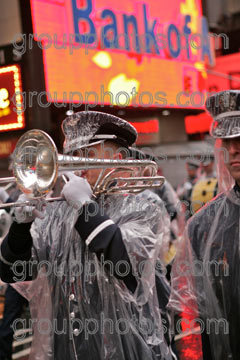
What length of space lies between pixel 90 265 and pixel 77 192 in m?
0.33

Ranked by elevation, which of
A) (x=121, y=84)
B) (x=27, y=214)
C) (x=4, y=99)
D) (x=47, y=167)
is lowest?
(x=27, y=214)

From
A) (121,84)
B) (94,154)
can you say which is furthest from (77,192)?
(121,84)

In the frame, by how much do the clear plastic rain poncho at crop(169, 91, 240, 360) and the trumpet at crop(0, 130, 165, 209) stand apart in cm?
41

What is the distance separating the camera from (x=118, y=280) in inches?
85.7

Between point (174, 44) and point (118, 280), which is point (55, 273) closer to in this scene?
point (118, 280)

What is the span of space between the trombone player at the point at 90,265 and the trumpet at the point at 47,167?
66 mm

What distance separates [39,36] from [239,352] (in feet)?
22.6

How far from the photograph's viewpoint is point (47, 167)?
2.13 meters

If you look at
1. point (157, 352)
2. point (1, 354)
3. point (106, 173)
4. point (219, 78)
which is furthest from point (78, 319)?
point (219, 78)

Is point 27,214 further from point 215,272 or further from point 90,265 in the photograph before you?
point 215,272

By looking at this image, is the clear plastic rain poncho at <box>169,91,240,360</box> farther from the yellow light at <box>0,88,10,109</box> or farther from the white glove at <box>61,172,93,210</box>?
the yellow light at <box>0,88,10,109</box>

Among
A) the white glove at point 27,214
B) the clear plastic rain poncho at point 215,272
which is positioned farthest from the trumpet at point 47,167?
the clear plastic rain poncho at point 215,272

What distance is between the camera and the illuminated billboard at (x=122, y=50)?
26.5ft

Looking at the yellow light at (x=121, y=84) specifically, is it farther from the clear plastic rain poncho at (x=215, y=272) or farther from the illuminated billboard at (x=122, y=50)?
the clear plastic rain poncho at (x=215, y=272)
